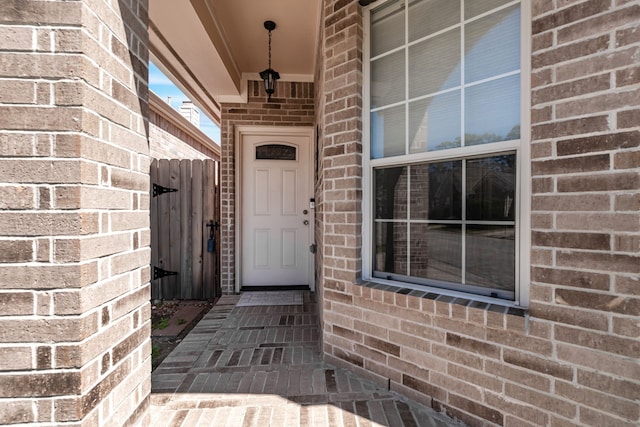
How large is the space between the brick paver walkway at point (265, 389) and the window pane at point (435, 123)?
4.99 ft

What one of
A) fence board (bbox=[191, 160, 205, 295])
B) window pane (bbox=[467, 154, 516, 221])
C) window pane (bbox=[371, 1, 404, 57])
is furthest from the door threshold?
window pane (bbox=[371, 1, 404, 57])

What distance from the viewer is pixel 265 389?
2.02 metres

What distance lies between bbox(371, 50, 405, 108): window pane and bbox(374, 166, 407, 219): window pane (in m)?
0.47

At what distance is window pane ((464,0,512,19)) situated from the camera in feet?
5.46

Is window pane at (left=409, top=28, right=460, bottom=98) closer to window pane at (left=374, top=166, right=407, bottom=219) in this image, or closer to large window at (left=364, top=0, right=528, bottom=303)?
large window at (left=364, top=0, right=528, bottom=303)

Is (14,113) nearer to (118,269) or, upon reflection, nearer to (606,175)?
(118,269)

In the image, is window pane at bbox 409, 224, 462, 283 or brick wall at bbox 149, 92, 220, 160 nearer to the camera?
window pane at bbox 409, 224, 462, 283

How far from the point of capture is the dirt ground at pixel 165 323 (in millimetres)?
2574

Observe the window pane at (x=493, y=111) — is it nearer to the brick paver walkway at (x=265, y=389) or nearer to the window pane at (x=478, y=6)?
the window pane at (x=478, y=6)

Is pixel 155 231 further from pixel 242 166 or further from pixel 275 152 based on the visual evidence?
pixel 275 152

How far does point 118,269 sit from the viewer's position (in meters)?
1.21

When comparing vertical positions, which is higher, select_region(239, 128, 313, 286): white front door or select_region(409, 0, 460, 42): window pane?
select_region(409, 0, 460, 42): window pane

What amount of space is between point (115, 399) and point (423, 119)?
6.65ft

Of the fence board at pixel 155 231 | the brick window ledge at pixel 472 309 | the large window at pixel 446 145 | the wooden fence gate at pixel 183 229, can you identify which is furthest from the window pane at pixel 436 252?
the fence board at pixel 155 231
